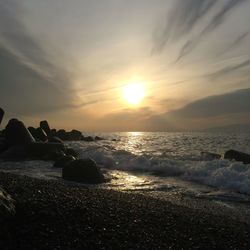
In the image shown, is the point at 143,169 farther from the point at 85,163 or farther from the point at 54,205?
the point at 54,205

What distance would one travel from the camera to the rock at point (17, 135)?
28422 millimetres

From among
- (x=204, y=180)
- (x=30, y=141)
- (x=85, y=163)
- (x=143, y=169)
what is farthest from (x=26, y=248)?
(x=30, y=141)

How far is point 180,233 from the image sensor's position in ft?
23.1

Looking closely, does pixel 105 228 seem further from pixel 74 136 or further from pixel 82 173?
pixel 74 136

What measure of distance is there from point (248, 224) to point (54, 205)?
496 centimetres

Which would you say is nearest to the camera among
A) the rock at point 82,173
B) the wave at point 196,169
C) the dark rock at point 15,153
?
the rock at point 82,173

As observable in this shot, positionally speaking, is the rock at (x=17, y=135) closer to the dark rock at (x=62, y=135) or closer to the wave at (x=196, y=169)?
the wave at (x=196, y=169)

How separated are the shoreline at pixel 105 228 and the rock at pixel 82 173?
7080 mm

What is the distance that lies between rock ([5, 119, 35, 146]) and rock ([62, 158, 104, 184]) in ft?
42.0

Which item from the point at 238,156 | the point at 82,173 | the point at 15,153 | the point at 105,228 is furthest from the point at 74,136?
the point at 105,228

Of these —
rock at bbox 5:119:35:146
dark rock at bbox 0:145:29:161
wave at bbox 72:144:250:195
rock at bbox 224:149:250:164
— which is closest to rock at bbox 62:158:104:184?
wave at bbox 72:144:250:195

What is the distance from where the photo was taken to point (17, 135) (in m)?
28.8

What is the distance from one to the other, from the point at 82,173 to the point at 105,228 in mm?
9407

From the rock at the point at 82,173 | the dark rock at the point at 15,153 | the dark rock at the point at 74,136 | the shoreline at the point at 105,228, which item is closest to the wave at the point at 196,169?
the rock at the point at 82,173
